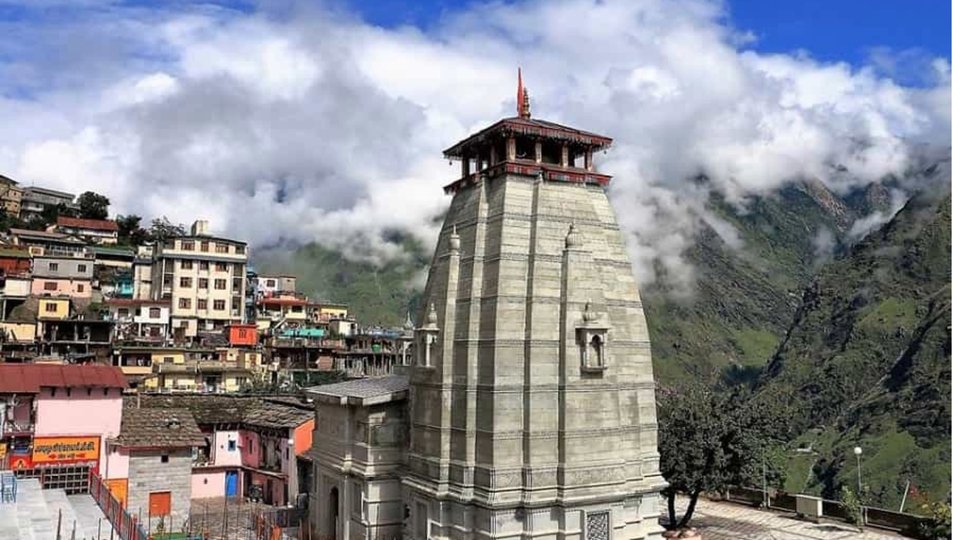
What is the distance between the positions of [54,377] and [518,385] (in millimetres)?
20074

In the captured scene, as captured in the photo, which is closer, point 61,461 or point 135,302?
point 61,461

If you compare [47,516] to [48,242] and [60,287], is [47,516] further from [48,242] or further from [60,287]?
[48,242]

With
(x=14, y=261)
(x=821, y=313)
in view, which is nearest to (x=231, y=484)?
(x=14, y=261)

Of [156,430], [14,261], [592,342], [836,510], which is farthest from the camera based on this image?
[14,261]

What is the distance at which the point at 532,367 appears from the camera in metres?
27.1

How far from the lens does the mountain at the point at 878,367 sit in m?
72.8

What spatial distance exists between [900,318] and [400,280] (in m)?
79.7

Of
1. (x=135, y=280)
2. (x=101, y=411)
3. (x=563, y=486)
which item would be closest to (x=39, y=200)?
(x=135, y=280)

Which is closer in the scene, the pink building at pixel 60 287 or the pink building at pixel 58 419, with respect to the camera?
the pink building at pixel 58 419

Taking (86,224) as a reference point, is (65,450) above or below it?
below

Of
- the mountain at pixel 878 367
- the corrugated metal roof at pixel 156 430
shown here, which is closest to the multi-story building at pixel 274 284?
the corrugated metal roof at pixel 156 430

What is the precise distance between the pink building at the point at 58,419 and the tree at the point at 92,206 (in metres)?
77.7

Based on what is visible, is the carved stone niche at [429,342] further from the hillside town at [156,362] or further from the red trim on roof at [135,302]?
the red trim on roof at [135,302]

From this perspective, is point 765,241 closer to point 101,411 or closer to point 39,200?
point 39,200
